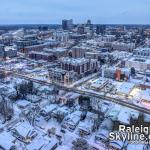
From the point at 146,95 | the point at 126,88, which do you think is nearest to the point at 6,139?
the point at 126,88

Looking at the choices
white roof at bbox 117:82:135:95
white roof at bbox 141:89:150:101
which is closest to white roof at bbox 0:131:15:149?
white roof at bbox 117:82:135:95

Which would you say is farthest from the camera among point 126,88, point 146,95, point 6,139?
point 126,88

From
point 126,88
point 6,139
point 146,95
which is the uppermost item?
point 126,88

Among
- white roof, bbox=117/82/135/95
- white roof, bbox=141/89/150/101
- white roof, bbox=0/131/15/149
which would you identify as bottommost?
white roof, bbox=0/131/15/149

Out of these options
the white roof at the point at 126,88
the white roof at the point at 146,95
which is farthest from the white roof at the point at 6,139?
the white roof at the point at 146,95

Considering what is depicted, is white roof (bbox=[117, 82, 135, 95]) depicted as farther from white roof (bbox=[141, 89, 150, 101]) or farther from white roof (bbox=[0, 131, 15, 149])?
white roof (bbox=[0, 131, 15, 149])

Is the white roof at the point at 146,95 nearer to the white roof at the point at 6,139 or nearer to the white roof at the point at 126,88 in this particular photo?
the white roof at the point at 126,88

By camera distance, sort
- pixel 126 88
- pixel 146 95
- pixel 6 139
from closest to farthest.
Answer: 1. pixel 6 139
2. pixel 146 95
3. pixel 126 88

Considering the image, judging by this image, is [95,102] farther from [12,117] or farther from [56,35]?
[56,35]

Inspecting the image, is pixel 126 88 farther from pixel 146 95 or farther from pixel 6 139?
pixel 6 139

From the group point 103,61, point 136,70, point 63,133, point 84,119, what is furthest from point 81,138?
point 103,61

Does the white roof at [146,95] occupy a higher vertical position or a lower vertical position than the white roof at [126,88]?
lower

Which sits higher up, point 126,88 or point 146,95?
point 126,88
